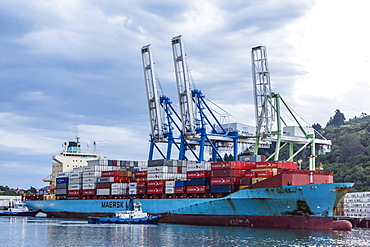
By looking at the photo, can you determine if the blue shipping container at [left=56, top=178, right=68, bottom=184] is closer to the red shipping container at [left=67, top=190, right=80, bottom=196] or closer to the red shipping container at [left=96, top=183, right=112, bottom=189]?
the red shipping container at [left=67, top=190, right=80, bottom=196]

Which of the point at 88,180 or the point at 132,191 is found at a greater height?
the point at 88,180

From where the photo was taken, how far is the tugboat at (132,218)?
6444cm

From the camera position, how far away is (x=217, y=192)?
196 feet

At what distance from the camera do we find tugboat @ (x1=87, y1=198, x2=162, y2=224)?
6444 cm

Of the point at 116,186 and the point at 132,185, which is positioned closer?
the point at 132,185

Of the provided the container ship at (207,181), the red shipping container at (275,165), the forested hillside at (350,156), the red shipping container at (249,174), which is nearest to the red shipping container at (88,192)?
the container ship at (207,181)

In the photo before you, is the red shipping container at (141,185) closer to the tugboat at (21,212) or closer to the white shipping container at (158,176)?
the white shipping container at (158,176)

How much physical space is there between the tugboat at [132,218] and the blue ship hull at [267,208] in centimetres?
217

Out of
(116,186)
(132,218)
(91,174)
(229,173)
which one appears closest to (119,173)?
(116,186)

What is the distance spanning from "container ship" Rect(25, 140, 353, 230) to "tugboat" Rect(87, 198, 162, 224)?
5.22 feet

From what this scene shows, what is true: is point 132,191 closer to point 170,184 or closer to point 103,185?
point 103,185

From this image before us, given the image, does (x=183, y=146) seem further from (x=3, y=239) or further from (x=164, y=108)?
(x=3, y=239)

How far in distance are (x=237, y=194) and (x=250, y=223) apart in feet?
10.8

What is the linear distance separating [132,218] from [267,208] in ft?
56.2
